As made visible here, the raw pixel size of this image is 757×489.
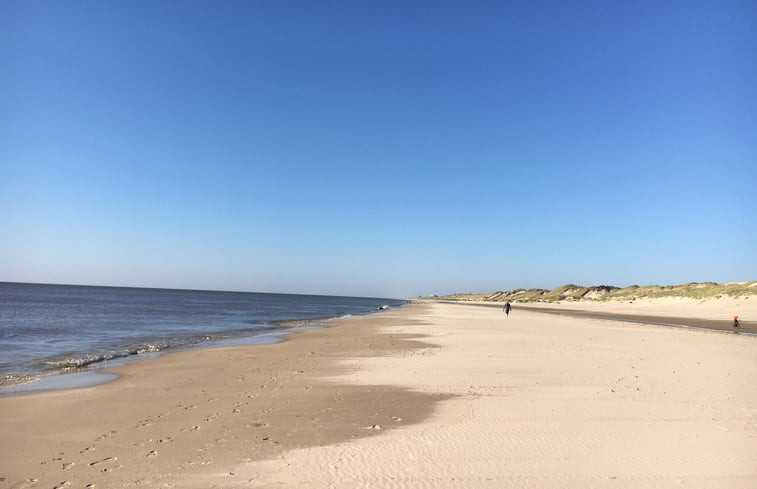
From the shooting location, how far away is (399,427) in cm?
830

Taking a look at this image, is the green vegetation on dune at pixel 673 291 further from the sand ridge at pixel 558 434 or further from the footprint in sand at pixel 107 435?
the footprint in sand at pixel 107 435

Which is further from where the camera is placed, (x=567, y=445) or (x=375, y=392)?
(x=375, y=392)

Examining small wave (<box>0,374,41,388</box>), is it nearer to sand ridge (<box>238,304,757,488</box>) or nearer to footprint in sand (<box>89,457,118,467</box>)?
footprint in sand (<box>89,457,118,467</box>)

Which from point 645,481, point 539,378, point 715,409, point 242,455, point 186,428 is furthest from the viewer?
point 539,378

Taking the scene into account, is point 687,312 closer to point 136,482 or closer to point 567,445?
point 567,445

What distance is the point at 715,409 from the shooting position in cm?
932

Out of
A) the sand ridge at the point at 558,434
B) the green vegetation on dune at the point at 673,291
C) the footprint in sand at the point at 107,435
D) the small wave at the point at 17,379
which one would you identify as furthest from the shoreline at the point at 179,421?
the green vegetation on dune at the point at 673,291

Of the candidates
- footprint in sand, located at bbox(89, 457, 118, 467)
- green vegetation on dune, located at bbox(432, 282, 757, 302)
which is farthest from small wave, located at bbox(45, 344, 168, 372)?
green vegetation on dune, located at bbox(432, 282, 757, 302)

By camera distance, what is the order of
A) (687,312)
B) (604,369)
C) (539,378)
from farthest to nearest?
(687,312), (604,369), (539,378)

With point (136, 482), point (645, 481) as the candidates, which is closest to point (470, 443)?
point (645, 481)

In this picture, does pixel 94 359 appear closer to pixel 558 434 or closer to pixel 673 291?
pixel 558 434

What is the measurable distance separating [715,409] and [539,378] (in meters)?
4.34

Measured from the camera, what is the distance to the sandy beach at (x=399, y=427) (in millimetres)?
6176

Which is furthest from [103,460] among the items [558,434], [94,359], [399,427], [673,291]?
[673,291]
